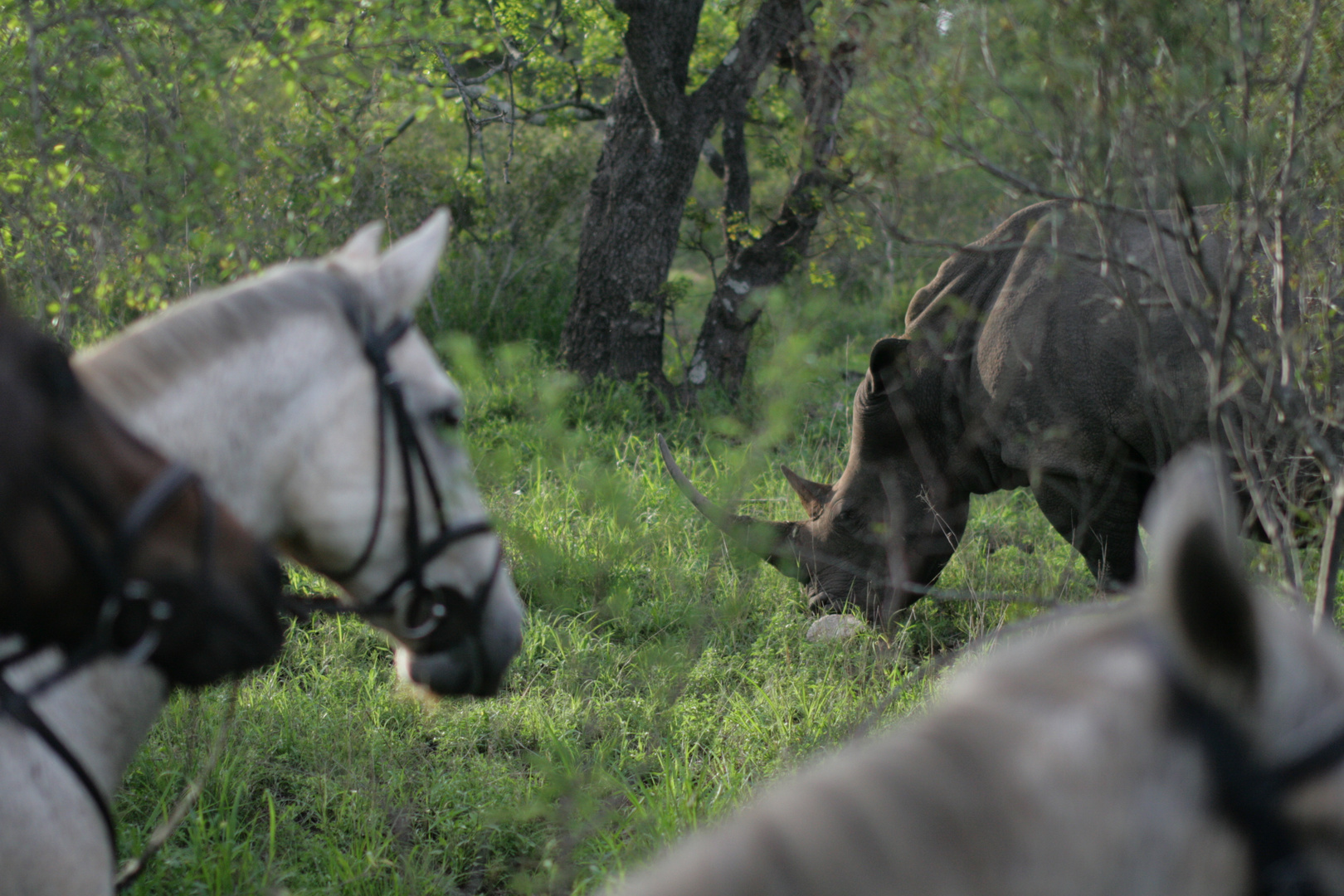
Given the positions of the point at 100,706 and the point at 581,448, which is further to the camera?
the point at 581,448

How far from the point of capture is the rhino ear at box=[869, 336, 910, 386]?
420cm

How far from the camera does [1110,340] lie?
3.73m

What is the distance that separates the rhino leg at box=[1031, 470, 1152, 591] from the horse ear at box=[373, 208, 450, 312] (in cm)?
298

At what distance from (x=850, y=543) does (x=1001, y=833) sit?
12.6ft

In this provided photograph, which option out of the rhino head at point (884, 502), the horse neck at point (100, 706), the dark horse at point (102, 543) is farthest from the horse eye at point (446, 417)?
the rhino head at point (884, 502)

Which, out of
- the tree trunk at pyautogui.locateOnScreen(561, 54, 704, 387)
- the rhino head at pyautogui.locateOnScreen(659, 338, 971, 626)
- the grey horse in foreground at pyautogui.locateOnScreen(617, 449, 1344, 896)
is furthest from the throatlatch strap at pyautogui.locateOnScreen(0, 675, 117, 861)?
the tree trunk at pyautogui.locateOnScreen(561, 54, 704, 387)

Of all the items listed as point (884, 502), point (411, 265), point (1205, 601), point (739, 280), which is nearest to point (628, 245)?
point (739, 280)

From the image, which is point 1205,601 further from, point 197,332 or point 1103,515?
point 1103,515

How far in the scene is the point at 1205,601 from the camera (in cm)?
74

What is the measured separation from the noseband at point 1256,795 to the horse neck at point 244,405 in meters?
1.30

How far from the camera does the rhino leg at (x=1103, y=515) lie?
12.8 feet

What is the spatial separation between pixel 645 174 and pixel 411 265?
5197mm

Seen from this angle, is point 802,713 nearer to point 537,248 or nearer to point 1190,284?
point 1190,284

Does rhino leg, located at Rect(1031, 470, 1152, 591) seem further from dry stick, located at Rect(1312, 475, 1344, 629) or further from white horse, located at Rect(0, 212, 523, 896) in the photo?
white horse, located at Rect(0, 212, 523, 896)
